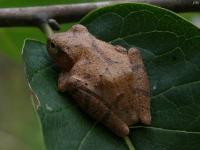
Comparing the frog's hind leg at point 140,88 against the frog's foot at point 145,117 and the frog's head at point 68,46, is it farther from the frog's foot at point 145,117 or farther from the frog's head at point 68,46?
the frog's head at point 68,46

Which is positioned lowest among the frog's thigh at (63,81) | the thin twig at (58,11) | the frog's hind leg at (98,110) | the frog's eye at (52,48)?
the frog's hind leg at (98,110)

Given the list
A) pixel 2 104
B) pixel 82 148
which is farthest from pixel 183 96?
pixel 2 104

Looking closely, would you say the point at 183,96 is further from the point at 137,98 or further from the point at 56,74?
the point at 56,74

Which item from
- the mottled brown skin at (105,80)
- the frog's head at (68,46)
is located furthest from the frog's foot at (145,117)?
the frog's head at (68,46)

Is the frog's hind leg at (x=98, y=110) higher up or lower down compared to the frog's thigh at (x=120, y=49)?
lower down

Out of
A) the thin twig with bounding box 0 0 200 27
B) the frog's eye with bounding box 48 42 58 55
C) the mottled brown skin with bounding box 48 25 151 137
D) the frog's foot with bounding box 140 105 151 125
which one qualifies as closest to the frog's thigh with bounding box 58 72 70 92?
the mottled brown skin with bounding box 48 25 151 137

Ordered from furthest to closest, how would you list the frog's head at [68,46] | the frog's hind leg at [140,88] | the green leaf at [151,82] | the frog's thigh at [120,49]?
the frog's head at [68,46], the frog's thigh at [120,49], the frog's hind leg at [140,88], the green leaf at [151,82]

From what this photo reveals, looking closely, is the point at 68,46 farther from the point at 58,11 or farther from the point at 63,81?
the point at 63,81

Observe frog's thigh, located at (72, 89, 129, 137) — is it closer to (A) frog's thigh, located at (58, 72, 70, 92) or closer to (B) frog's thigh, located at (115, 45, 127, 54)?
(A) frog's thigh, located at (58, 72, 70, 92)
